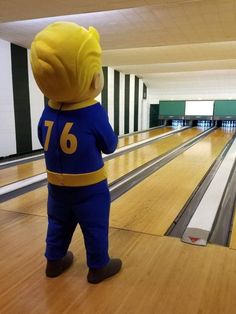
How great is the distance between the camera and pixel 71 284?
1744 millimetres

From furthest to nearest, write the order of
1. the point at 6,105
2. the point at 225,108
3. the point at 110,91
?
the point at 225,108
the point at 110,91
the point at 6,105

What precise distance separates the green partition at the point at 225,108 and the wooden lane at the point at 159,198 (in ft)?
24.8

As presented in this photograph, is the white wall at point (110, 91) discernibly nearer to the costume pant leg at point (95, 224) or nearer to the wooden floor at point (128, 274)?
the wooden floor at point (128, 274)

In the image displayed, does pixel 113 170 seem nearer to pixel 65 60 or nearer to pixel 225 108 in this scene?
pixel 65 60

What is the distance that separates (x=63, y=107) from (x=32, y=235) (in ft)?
4.01

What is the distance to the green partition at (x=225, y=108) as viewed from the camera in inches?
474

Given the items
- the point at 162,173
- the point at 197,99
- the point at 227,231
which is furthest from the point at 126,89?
the point at 227,231

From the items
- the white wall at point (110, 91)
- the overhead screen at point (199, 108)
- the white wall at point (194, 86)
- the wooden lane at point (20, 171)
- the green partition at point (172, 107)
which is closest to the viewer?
the wooden lane at point (20, 171)

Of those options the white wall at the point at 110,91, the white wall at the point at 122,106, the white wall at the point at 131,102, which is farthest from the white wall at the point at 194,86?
the white wall at the point at 110,91

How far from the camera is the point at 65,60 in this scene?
1489mm

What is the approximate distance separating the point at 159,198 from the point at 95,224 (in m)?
1.75

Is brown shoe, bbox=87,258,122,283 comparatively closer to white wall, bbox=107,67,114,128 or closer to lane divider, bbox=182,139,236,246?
lane divider, bbox=182,139,236,246

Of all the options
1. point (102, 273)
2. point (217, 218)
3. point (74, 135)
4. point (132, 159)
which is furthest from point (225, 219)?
point (132, 159)

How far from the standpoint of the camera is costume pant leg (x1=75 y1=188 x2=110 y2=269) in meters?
1.65
